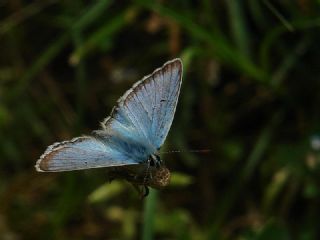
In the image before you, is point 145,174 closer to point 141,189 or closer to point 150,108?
point 141,189

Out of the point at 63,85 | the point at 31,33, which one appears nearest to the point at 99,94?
the point at 63,85

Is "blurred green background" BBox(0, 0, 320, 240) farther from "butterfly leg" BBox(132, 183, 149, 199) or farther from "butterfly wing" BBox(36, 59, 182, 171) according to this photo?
"butterfly leg" BBox(132, 183, 149, 199)

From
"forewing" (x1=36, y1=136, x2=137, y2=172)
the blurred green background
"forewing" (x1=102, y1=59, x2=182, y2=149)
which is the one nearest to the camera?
"forewing" (x1=36, y1=136, x2=137, y2=172)

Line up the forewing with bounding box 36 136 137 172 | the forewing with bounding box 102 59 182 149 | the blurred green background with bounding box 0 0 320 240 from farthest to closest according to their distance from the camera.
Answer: the blurred green background with bounding box 0 0 320 240
the forewing with bounding box 102 59 182 149
the forewing with bounding box 36 136 137 172

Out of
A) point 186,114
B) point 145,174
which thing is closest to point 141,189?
point 145,174

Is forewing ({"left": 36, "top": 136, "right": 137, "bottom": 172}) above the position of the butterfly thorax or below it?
above

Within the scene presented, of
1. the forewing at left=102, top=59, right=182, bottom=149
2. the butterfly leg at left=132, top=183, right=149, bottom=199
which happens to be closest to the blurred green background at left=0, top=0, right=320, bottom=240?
the forewing at left=102, top=59, right=182, bottom=149

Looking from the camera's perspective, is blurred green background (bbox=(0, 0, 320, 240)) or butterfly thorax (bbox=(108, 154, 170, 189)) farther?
blurred green background (bbox=(0, 0, 320, 240))
